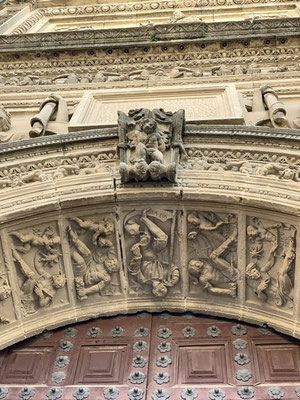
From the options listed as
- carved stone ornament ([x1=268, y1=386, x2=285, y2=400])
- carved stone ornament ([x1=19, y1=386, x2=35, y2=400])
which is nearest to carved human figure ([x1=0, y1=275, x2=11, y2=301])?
carved stone ornament ([x1=19, y1=386, x2=35, y2=400])

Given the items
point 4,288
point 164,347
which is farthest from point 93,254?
point 164,347

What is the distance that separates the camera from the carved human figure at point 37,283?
4.22 meters

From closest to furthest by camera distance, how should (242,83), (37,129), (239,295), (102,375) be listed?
(102,375)
(239,295)
(37,129)
(242,83)

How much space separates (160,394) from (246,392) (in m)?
0.67

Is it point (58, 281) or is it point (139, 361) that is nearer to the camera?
point (139, 361)

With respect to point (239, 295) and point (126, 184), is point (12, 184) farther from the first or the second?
point (239, 295)

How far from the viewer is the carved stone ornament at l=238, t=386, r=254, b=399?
3.73 meters

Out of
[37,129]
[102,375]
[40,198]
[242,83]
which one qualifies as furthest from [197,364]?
[242,83]

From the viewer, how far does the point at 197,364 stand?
4.07 meters

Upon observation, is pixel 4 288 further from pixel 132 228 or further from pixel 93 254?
pixel 132 228

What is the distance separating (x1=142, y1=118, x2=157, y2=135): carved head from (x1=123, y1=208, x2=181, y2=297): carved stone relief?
2.47 ft

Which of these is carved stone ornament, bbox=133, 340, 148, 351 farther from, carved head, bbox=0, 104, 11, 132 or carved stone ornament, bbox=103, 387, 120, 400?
carved head, bbox=0, 104, 11, 132

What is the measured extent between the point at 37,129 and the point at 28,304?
5.98ft

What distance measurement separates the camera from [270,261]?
4125 millimetres
